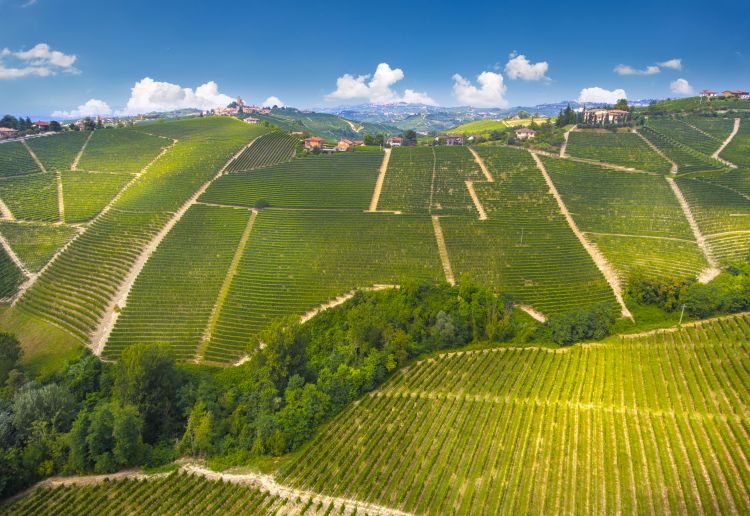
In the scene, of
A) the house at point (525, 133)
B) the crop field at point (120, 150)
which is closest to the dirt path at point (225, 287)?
the crop field at point (120, 150)

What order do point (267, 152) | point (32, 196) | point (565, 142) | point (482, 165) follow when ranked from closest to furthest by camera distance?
point (32, 196) → point (482, 165) → point (267, 152) → point (565, 142)

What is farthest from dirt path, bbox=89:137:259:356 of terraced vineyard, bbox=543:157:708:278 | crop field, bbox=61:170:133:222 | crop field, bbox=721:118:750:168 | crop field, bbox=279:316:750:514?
crop field, bbox=721:118:750:168

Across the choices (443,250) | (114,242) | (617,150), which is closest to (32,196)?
(114,242)

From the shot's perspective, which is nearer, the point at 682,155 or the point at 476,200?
the point at 476,200

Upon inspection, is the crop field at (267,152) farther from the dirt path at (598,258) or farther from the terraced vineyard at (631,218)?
the terraced vineyard at (631,218)

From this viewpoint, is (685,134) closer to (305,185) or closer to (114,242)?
(305,185)

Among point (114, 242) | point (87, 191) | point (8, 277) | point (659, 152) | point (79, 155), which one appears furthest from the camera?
point (79, 155)

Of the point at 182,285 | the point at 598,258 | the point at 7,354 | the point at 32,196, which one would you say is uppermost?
the point at 32,196
